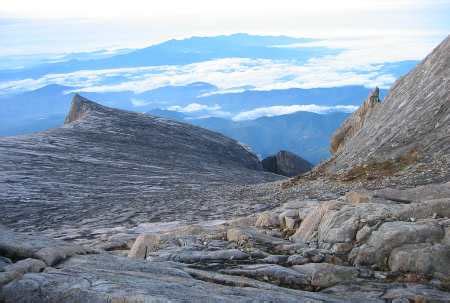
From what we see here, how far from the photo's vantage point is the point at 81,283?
11.1m

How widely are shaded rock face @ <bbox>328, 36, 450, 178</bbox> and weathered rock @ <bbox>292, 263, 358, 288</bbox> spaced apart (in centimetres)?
1449

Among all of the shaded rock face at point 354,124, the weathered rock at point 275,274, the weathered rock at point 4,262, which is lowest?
Answer: the weathered rock at point 275,274

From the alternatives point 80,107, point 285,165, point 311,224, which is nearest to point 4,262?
point 311,224

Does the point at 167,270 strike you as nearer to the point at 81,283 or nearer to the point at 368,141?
the point at 81,283

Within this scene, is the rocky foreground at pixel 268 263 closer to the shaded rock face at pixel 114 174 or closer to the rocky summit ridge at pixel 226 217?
the rocky summit ridge at pixel 226 217

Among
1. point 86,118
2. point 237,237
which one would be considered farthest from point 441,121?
point 86,118

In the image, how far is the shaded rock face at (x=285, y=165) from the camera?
233 feet

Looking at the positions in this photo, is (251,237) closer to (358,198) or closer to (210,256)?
(210,256)

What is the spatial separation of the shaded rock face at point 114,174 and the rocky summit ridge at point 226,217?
170 millimetres

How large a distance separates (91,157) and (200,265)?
31320 millimetres

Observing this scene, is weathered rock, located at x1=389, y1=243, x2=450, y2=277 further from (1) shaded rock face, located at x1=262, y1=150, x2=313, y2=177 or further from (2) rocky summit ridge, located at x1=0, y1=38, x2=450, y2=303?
(1) shaded rock face, located at x1=262, y1=150, x2=313, y2=177

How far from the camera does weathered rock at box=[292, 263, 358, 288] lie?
44.1 feet

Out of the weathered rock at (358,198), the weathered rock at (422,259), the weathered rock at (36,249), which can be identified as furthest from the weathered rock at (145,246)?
the weathered rock at (422,259)

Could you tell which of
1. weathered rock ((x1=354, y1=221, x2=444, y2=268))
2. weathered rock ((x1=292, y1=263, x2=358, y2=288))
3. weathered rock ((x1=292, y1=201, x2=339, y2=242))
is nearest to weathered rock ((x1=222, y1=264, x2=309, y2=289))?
weathered rock ((x1=292, y1=263, x2=358, y2=288))
